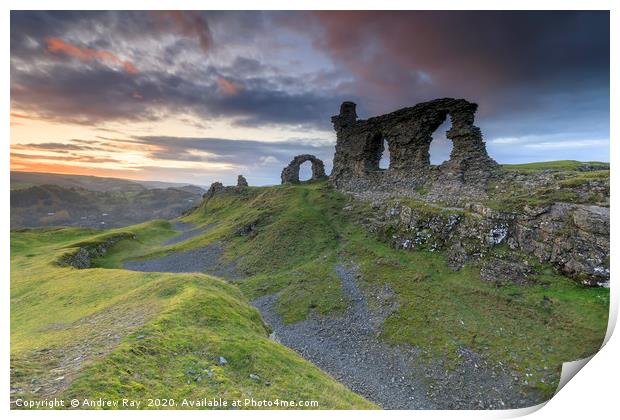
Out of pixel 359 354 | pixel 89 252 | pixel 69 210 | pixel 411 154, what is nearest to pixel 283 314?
pixel 359 354

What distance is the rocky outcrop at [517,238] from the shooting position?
19266 millimetres

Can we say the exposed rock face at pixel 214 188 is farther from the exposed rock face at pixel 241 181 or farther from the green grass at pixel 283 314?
the green grass at pixel 283 314

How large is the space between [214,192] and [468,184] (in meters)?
76.3

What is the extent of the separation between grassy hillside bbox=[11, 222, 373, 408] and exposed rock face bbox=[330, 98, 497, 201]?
2702cm

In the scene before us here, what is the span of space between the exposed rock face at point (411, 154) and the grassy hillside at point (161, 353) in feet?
88.7

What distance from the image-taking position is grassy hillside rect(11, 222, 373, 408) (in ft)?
29.9

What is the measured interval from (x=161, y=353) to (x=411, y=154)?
37871mm

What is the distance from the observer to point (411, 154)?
40.6 meters

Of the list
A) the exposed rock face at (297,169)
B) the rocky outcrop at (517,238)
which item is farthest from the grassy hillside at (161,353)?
the exposed rock face at (297,169)

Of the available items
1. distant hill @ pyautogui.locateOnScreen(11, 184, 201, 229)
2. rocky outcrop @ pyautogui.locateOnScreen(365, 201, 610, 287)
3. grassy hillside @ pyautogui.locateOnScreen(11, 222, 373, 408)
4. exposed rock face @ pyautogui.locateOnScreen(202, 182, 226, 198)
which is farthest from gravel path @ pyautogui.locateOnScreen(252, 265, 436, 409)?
distant hill @ pyautogui.locateOnScreen(11, 184, 201, 229)

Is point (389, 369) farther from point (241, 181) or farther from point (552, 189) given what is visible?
point (241, 181)

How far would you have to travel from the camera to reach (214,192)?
303ft
